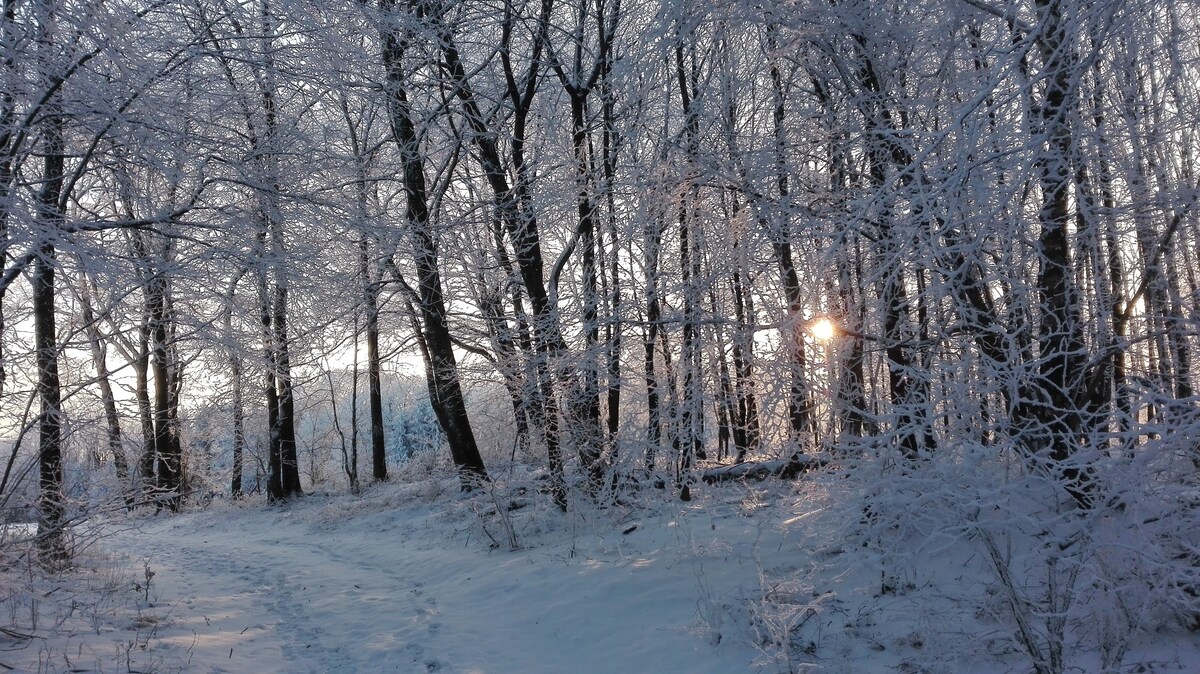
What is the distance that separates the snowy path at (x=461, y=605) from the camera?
5.53 meters

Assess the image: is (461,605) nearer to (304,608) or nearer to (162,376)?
(304,608)

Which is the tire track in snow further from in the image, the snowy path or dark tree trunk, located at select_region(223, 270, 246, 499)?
dark tree trunk, located at select_region(223, 270, 246, 499)

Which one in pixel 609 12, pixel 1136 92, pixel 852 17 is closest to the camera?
pixel 1136 92

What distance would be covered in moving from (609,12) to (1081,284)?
7879mm

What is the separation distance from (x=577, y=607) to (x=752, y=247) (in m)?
3.78

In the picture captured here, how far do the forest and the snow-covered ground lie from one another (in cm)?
45

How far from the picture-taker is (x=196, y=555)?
35.7ft

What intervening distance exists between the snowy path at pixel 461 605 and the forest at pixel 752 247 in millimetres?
854

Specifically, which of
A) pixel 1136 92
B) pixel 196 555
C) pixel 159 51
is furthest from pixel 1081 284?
pixel 196 555

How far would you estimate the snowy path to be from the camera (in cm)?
553

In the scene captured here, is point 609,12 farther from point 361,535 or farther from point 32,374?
point 361,535

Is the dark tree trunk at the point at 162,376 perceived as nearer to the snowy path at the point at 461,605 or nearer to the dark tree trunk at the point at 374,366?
the snowy path at the point at 461,605

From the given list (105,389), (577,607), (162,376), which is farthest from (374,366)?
(577,607)

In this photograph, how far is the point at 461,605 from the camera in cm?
723
